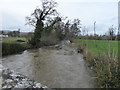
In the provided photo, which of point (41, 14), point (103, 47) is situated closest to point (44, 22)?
point (41, 14)

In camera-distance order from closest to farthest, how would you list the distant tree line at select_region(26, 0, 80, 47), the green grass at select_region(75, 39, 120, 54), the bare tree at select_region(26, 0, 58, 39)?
the green grass at select_region(75, 39, 120, 54) < the distant tree line at select_region(26, 0, 80, 47) < the bare tree at select_region(26, 0, 58, 39)

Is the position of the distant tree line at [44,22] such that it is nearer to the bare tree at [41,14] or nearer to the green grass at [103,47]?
the bare tree at [41,14]

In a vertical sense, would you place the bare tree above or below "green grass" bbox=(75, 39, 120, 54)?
above

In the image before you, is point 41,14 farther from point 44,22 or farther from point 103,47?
point 103,47

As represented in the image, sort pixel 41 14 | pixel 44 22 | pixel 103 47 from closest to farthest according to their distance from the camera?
pixel 103 47 → pixel 41 14 → pixel 44 22

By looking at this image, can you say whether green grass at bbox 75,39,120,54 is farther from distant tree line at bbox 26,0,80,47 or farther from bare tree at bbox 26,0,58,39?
bare tree at bbox 26,0,58,39

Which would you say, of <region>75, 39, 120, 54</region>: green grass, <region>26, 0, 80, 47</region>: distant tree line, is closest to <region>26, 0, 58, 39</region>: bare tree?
<region>26, 0, 80, 47</region>: distant tree line

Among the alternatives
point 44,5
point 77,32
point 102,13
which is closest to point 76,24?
point 77,32

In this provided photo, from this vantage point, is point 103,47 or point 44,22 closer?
point 103,47

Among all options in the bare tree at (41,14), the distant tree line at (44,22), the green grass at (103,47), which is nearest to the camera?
the green grass at (103,47)

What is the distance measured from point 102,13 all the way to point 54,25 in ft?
32.9

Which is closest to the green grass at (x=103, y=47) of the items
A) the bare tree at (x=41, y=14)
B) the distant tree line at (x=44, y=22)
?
the distant tree line at (x=44, y=22)

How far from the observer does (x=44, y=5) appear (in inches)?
660

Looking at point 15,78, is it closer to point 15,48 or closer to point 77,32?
point 15,48
